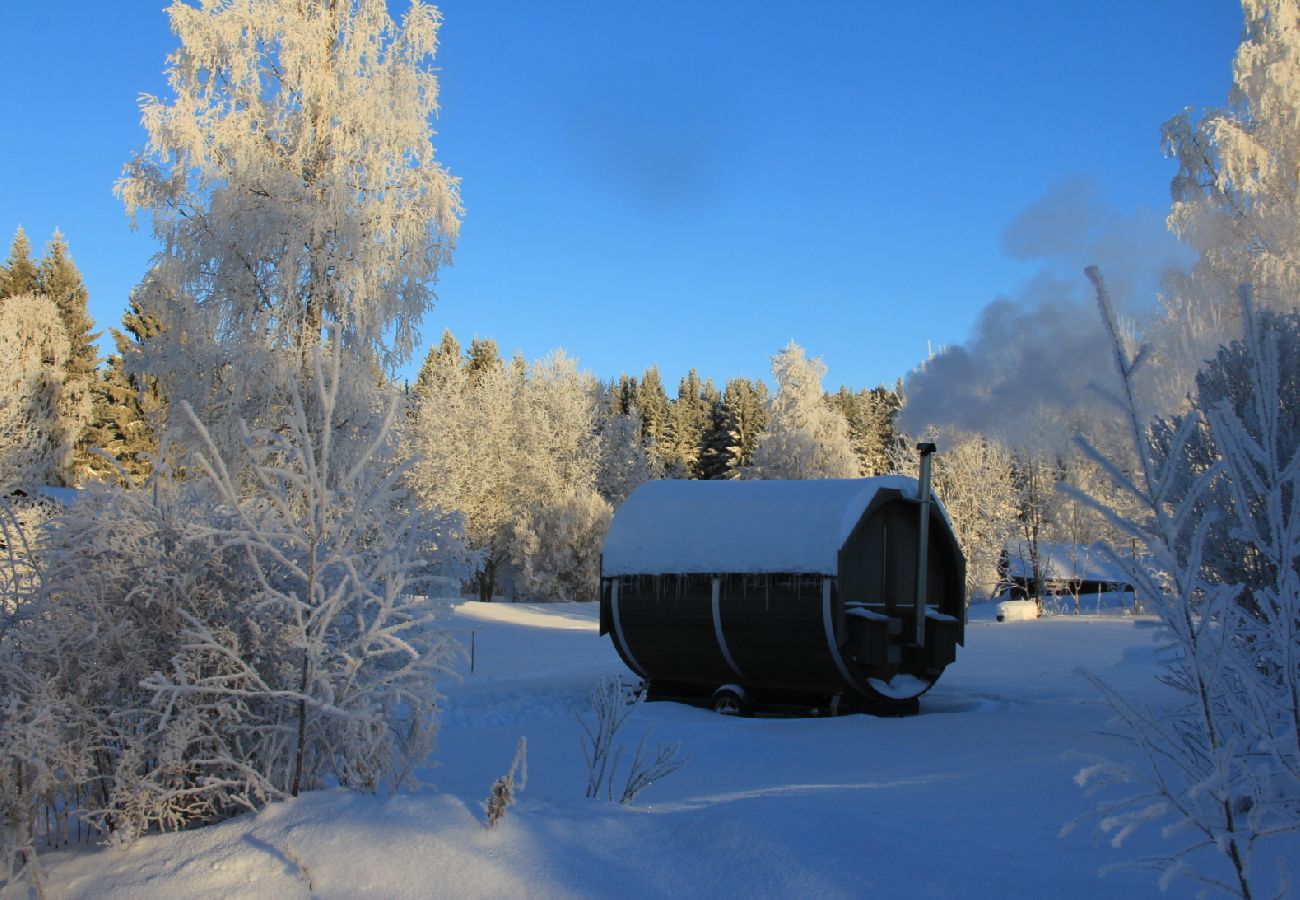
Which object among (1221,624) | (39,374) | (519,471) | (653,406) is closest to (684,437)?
(653,406)

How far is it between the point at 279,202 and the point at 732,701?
28.3 ft

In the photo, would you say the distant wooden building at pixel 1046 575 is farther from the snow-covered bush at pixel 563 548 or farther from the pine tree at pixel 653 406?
the pine tree at pixel 653 406

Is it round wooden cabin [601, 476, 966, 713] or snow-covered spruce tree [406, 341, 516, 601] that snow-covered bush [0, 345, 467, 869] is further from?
snow-covered spruce tree [406, 341, 516, 601]

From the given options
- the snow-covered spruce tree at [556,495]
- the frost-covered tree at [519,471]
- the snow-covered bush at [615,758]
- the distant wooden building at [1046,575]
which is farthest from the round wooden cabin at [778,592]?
the snow-covered spruce tree at [556,495]

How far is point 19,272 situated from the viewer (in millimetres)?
35688

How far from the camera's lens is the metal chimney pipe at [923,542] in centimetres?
1116

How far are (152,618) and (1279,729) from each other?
4.98m

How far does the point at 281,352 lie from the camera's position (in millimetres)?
12688

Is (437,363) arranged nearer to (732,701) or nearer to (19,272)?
(19,272)

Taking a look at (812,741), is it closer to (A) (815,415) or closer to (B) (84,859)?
(B) (84,859)

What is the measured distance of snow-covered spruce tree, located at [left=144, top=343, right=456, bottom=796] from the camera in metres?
4.23

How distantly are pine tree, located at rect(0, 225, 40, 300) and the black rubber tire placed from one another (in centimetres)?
3324

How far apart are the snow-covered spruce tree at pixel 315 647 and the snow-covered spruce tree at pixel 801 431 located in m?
32.3

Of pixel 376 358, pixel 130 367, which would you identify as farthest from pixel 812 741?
pixel 130 367
